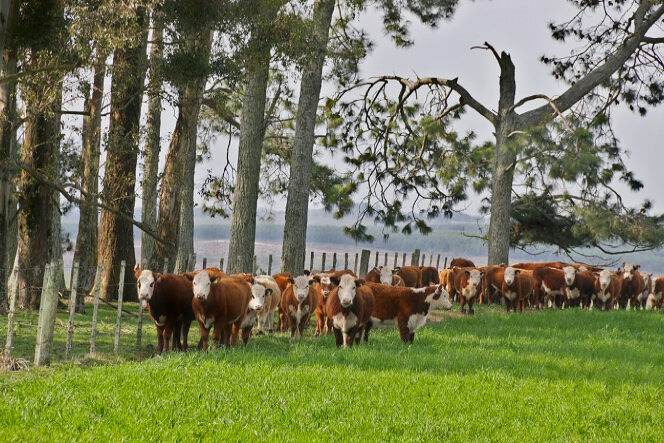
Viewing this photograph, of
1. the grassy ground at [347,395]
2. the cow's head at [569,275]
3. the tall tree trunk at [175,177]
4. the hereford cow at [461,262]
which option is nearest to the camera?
the grassy ground at [347,395]

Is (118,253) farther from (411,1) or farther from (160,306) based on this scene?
(411,1)

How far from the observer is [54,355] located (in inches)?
507

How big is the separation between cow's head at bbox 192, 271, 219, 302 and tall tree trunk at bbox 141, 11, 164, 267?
8980 millimetres

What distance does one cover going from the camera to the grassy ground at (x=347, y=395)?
Result: 7.93m

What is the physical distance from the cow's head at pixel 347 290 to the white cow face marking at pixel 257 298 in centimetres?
138

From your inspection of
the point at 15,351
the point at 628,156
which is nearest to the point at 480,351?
the point at 15,351

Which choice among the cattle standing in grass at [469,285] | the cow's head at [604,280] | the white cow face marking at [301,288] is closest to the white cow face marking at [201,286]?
the white cow face marking at [301,288]

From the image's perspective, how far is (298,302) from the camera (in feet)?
50.5

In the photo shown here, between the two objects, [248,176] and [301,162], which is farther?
[301,162]

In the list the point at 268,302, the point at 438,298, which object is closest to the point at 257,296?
the point at 268,302

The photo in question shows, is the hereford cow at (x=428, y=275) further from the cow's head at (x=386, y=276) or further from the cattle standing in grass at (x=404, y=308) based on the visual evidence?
the cattle standing in grass at (x=404, y=308)

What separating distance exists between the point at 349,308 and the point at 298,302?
2066mm

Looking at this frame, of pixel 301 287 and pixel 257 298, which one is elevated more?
pixel 301 287

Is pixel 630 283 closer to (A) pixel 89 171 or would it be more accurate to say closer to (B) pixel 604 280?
(B) pixel 604 280
